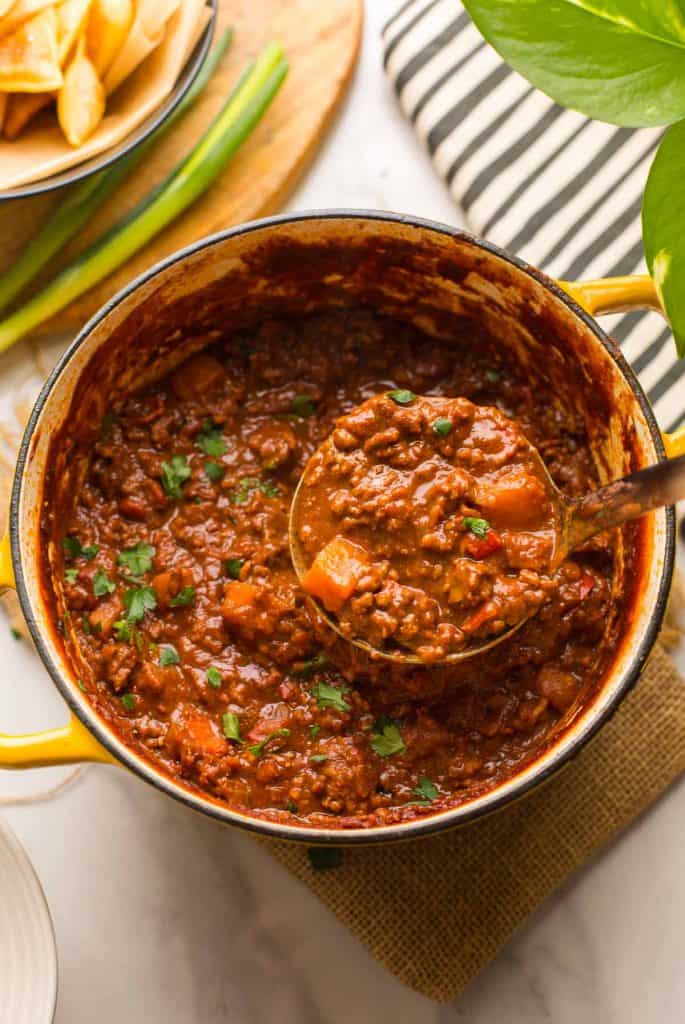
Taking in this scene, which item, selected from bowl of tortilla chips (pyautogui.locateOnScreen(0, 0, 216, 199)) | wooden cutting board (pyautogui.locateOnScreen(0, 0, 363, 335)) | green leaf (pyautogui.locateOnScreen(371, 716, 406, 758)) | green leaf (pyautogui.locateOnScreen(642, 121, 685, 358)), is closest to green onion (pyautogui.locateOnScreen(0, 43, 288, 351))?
wooden cutting board (pyautogui.locateOnScreen(0, 0, 363, 335))

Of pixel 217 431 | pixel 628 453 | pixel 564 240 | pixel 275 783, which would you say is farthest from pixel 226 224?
pixel 275 783

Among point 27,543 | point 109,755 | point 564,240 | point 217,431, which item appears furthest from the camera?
point 564,240

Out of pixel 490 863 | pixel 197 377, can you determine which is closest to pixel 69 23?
pixel 197 377

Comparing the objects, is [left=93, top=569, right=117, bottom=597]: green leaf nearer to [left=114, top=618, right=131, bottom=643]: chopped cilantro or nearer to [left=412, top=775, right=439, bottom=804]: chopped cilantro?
[left=114, top=618, right=131, bottom=643]: chopped cilantro

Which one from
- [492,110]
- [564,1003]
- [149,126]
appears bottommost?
[564,1003]

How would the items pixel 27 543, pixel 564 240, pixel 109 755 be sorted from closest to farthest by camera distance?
pixel 109 755
pixel 27 543
pixel 564 240

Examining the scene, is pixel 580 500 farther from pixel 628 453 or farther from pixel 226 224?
pixel 226 224

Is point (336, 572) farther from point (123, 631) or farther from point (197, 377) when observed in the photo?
point (197, 377)

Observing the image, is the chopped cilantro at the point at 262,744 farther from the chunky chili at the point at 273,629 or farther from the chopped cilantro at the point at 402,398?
the chopped cilantro at the point at 402,398
